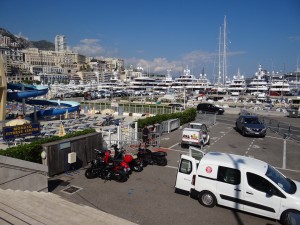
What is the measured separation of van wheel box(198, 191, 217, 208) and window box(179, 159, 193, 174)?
1008 millimetres

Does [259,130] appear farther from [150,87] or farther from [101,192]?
[150,87]

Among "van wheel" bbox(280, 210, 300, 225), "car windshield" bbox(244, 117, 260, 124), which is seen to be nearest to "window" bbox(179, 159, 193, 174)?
"van wheel" bbox(280, 210, 300, 225)

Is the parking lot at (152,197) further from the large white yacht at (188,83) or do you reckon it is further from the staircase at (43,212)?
the large white yacht at (188,83)

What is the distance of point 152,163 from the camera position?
1495 cm

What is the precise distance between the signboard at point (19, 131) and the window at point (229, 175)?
12.9 meters

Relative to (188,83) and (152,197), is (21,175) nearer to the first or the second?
(152,197)

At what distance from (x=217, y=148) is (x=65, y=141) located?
11.3 metres

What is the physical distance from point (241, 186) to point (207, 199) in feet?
4.60

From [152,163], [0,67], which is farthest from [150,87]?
[152,163]

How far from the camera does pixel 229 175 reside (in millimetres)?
9328

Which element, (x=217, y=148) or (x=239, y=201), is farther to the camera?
(x=217, y=148)

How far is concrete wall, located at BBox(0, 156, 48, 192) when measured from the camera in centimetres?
930

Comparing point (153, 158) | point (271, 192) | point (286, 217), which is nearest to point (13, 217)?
point (271, 192)

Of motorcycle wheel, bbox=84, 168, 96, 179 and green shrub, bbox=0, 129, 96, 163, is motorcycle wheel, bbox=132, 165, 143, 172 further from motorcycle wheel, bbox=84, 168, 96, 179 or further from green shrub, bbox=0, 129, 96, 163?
green shrub, bbox=0, 129, 96, 163
